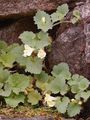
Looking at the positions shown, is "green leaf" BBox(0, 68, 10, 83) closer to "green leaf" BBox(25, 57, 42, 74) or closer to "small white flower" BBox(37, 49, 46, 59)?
"green leaf" BBox(25, 57, 42, 74)

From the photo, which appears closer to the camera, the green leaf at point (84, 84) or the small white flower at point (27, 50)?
the green leaf at point (84, 84)

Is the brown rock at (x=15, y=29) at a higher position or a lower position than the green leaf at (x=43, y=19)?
higher

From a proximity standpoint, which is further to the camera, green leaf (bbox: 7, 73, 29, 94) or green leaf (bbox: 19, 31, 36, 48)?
green leaf (bbox: 19, 31, 36, 48)

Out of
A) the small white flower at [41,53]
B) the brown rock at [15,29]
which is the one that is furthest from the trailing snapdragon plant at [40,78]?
the brown rock at [15,29]

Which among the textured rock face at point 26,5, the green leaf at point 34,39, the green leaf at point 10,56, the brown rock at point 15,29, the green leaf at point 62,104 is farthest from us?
the brown rock at point 15,29

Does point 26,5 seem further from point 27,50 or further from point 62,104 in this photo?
point 62,104

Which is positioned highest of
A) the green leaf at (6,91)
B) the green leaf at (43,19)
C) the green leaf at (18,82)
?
the green leaf at (43,19)

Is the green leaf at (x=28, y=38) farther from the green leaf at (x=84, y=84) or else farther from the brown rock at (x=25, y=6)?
the green leaf at (x=84, y=84)

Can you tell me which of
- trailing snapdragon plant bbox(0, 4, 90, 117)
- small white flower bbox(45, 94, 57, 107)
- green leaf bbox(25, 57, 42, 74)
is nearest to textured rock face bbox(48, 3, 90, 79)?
trailing snapdragon plant bbox(0, 4, 90, 117)
